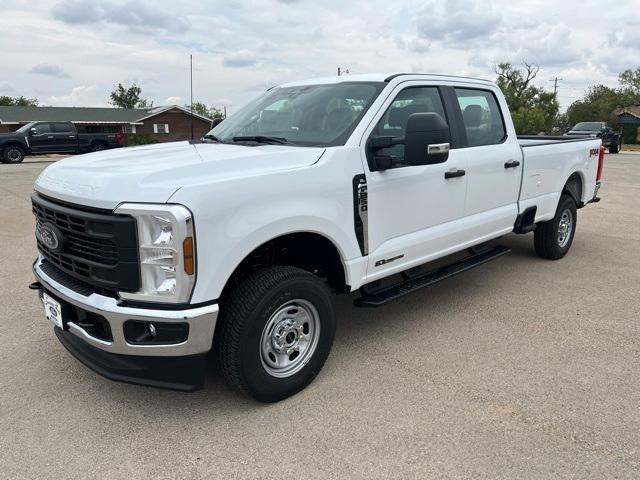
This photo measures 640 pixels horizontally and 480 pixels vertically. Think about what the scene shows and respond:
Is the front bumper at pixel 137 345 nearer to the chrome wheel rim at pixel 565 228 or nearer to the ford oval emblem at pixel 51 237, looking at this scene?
the ford oval emblem at pixel 51 237

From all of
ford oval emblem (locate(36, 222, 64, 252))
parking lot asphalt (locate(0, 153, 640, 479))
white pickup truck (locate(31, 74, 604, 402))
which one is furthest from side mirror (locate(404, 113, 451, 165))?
ford oval emblem (locate(36, 222, 64, 252))

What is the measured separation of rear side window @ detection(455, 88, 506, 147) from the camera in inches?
177

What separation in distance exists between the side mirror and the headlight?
5.00 ft

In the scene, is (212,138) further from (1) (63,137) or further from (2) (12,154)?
(1) (63,137)

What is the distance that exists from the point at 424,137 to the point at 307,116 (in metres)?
0.97

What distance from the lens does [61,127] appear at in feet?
80.2

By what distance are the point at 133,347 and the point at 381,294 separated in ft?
5.84

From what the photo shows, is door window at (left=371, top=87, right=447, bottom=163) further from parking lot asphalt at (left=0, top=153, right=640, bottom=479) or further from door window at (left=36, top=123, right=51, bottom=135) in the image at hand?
door window at (left=36, top=123, right=51, bottom=135)

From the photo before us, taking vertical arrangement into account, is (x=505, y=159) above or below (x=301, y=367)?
above

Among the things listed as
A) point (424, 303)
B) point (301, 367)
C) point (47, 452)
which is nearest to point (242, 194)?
point (301, 367)

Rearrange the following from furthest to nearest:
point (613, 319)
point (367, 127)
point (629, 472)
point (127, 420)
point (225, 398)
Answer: point (613, 319), point (367, 127), point (225, 398), point (127, 420), point (629, 472)

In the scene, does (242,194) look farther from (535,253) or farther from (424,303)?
(535,253)

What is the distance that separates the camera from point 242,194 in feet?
8.98

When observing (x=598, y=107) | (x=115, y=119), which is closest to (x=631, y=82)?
(x=598, y=107)
